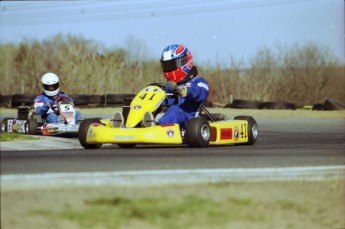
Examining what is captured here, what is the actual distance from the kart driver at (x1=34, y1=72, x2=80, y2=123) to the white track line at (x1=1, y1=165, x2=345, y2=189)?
845 centimetres

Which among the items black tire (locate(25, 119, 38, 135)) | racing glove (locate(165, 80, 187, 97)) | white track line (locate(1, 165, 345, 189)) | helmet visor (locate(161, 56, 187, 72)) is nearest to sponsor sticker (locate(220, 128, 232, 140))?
racing glove (locate(165, 80, 187, 97))

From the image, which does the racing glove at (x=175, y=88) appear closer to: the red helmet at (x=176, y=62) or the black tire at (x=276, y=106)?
the red helmet at (x=176, y=62)

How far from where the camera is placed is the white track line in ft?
23.8

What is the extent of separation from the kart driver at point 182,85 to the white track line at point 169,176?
133 inches

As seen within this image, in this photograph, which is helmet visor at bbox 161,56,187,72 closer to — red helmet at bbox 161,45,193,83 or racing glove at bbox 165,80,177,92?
red helmet at bbox 161,45,193,83

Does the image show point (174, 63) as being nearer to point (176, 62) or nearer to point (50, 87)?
point (176, 62)

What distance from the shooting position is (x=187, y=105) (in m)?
12.2

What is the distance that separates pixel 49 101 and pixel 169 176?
30.4 ft

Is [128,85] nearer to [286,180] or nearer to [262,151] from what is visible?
[262,151]

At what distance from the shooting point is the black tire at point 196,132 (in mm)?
11273

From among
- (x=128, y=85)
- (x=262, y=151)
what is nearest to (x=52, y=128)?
(x=262, y=151)

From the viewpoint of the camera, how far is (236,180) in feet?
25.6

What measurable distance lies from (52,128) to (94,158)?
21.5 ft

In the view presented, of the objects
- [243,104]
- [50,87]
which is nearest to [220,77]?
[243,104]
